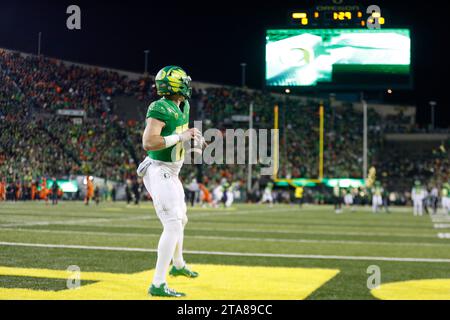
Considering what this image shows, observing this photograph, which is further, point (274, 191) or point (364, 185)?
point (274, 191)

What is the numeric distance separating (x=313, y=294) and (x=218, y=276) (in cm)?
132

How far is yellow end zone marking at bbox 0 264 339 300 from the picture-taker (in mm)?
5676

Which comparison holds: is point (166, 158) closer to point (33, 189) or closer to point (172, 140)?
point (172, 140)

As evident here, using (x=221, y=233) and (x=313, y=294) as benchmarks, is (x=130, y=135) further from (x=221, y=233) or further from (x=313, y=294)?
(x=313, y=294)

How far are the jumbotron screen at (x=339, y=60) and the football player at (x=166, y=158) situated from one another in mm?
25309

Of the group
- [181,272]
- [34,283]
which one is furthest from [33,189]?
[181,272]

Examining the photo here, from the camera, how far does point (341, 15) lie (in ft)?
89.5

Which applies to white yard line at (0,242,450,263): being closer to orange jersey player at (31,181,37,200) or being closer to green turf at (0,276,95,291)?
green turf at (0,276,95,291)

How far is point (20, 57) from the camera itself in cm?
1521

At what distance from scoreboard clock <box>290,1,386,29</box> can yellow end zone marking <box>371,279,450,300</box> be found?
70.1ft

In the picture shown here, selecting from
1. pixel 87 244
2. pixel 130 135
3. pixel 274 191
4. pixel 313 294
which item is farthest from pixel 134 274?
pixel 274 191

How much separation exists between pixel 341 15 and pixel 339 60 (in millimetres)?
4176

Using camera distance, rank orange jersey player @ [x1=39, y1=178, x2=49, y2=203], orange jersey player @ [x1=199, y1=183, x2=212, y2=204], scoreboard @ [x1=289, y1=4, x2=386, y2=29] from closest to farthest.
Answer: scoreboard @ [x1=289, y1=4, x2=386, y2=29], orange jersey player @ [x1=39, y1=178, x2=49, y2=203], orange jersey player @ [x1=199, y1=183, x2=212, y2=204]

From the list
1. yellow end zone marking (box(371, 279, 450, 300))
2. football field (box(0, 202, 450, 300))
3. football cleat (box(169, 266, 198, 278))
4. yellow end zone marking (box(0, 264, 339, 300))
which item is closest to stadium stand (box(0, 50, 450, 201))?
football field (box(0, 202, 450, 300))
